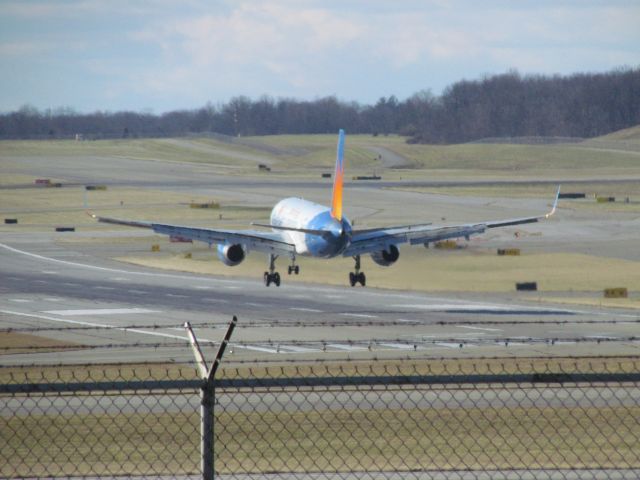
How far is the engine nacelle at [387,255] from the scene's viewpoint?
74.0m

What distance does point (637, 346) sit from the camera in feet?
160

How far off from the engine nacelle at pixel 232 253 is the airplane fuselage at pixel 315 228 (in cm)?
276

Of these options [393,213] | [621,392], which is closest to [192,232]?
[621,392]

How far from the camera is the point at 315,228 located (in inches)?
2726

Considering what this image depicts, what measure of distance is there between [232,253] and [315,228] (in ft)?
23.1

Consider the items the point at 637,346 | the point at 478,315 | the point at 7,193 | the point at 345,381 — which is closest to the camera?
the point at 345,381

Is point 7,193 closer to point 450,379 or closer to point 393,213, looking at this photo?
point 393,213

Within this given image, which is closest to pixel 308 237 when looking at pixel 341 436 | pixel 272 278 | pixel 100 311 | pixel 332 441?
pixel 272 278

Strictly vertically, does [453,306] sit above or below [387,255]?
below

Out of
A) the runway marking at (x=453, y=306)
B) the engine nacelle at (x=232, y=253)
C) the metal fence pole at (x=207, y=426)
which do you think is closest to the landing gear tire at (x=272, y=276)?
the engine nacelle at (x=232, y=253)

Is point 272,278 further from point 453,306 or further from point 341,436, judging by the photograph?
point 341,436

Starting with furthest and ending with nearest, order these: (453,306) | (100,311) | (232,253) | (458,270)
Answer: (458,270), (232,253), (453,306), (100,311)

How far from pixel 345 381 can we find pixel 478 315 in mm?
45838

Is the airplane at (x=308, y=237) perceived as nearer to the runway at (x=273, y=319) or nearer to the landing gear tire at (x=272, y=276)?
the landing gear tire at (x=272, y=276)
